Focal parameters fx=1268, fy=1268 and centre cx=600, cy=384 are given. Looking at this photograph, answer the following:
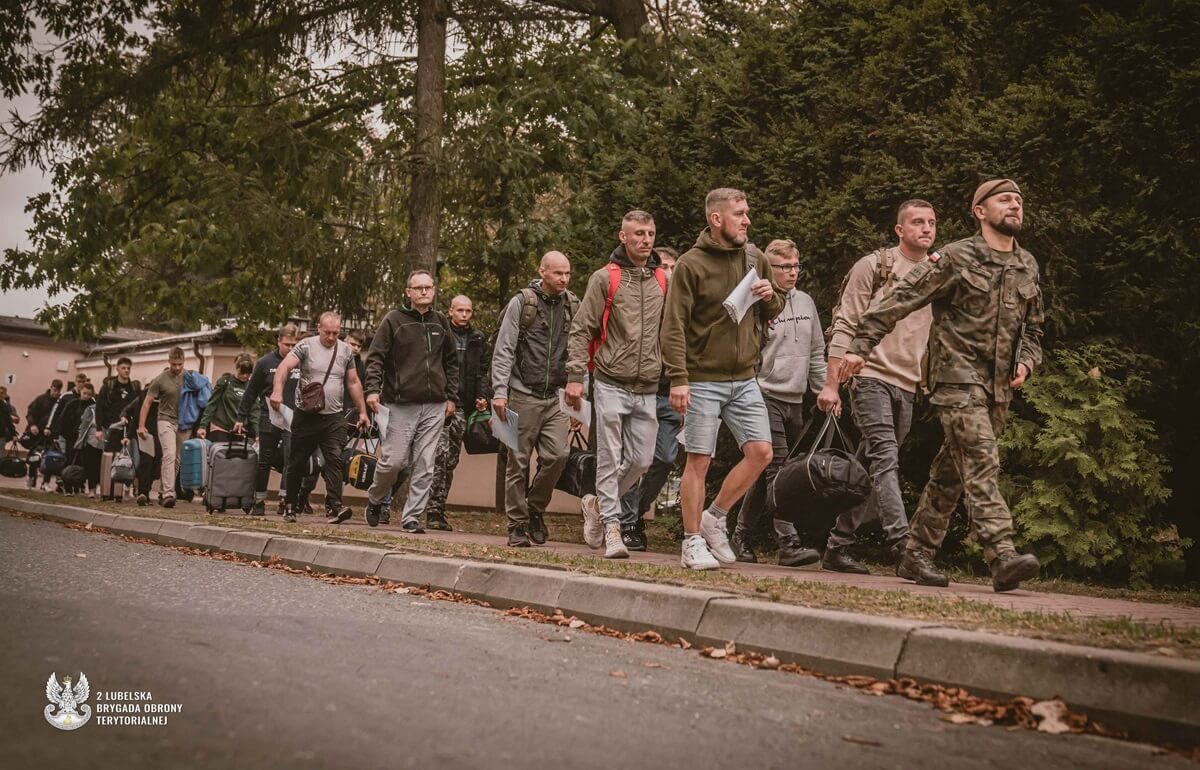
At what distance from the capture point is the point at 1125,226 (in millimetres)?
8859

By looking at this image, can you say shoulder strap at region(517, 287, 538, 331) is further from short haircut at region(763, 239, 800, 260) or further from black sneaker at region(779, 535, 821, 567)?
black sneaker at region(779, 535, 821, 567)

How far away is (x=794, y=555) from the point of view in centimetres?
891

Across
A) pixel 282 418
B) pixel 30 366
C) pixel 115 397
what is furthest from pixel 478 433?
pixel 30 366

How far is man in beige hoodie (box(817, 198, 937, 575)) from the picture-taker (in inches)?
324

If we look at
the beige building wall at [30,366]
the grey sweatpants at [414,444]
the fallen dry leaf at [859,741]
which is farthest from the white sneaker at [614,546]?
the beige building wall at [30,366]

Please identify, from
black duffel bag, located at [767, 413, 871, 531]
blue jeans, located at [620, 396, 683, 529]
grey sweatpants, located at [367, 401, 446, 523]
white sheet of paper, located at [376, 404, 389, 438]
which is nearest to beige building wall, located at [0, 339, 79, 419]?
white sheet of paper, located at [376, 404, 389, 438]

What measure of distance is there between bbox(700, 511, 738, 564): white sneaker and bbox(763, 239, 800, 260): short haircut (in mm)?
2083

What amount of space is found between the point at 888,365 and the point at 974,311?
1.16 metres

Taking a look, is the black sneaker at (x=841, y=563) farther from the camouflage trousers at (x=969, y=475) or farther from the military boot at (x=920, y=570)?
the camouflage trousers at (x=969, y=475)

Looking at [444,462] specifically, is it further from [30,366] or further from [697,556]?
[30,366]

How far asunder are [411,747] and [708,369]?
15.7ft

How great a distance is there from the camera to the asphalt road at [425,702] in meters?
3.46

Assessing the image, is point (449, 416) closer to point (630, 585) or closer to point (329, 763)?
point (630, 585)

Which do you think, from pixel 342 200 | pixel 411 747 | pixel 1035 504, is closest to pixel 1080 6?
pixel 1035 504
